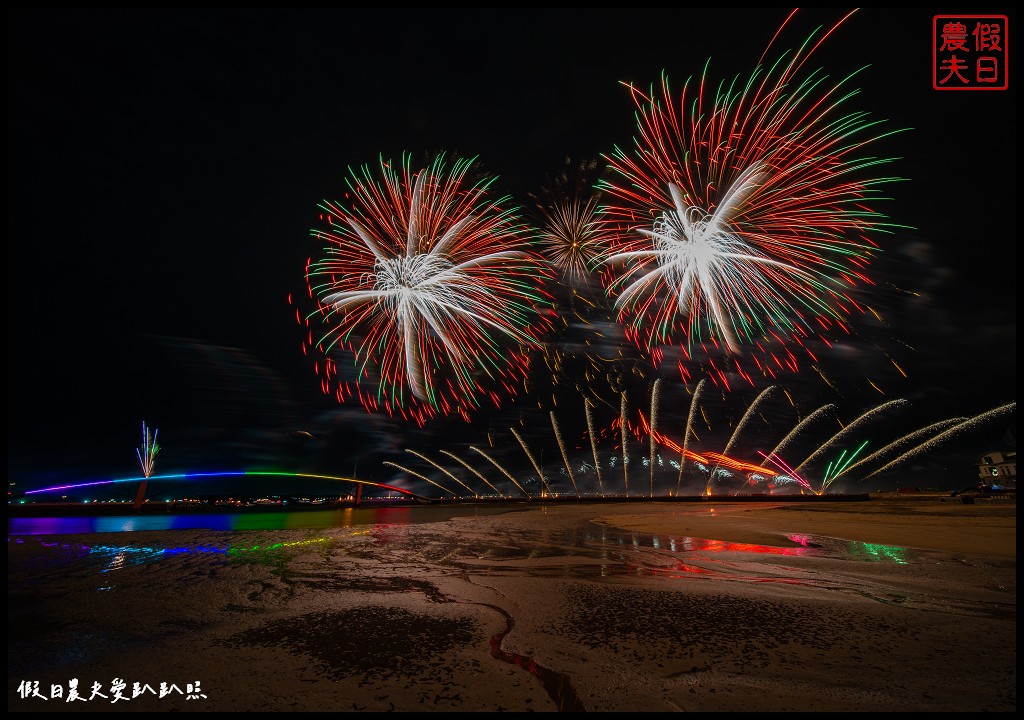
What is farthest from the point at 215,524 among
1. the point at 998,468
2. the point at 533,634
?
the point at 998,468

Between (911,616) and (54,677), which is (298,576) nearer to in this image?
(54,677)

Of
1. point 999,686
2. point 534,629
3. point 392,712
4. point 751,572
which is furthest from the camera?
point 751,572

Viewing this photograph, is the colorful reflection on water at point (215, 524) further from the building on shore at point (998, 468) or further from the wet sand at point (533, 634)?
the building on shore at point (998, 468)

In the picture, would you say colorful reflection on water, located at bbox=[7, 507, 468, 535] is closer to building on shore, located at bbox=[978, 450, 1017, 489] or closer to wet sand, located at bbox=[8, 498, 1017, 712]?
wet sand, located at bbox=[8, 498, 1017, 712]

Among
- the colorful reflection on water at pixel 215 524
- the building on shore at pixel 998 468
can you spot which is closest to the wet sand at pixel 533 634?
the colorful reflection on water at pixel 215 524

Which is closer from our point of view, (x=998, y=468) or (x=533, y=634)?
(x=533, y=634)

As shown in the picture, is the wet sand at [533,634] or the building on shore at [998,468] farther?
the building on shore at [998,468]

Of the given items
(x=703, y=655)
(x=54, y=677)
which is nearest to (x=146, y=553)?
(x=54, y=677)

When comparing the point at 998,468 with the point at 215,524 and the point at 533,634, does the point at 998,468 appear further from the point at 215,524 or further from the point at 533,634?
the point at 215,524
